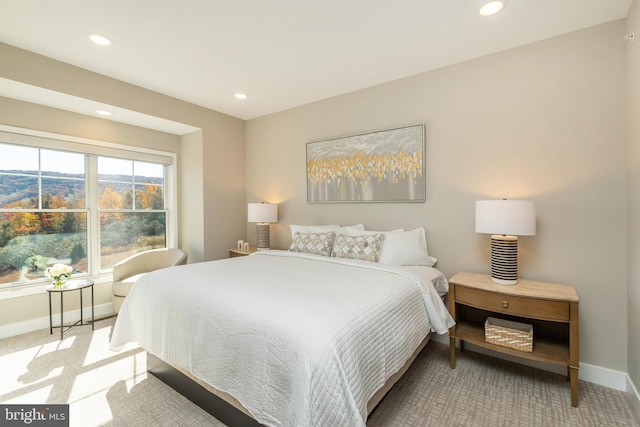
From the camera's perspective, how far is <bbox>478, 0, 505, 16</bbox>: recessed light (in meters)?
1.89

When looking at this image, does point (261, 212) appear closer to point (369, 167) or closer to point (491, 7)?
point (369, 167)

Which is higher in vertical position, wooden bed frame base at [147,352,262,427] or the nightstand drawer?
the nightstand drawer

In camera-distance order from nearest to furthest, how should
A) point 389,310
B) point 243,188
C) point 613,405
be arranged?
1. point 389,310
2. point 613,405
3. point 243,188

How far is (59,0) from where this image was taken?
187 cm

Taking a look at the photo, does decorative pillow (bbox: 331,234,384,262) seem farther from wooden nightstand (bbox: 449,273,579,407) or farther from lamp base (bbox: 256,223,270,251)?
lamp base (bbox: 256,223,270,251)

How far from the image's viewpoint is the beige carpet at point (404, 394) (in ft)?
5.65

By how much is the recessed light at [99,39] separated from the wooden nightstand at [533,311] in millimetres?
3402

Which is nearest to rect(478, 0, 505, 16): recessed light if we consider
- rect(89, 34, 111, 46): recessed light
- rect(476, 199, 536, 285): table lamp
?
rect(476, 199, 536, 285): table lamp

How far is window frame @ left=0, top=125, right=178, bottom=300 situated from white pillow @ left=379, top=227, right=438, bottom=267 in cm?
318

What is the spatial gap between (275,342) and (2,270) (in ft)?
11.3

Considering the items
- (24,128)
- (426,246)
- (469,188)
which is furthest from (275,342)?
(24,128)

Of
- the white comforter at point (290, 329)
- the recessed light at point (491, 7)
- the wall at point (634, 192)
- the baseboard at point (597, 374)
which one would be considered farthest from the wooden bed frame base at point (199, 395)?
the recessed light at point (491, 7)

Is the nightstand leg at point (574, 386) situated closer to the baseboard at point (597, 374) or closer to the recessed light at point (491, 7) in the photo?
the baseboard at point (597, 374)

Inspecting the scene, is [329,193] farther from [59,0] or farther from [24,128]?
[24,128]
